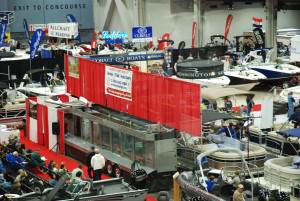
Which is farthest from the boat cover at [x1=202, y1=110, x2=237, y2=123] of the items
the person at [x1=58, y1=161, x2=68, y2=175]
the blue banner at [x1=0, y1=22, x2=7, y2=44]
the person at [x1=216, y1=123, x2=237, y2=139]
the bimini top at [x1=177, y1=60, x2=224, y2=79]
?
the blue banner at [x1=0, y1=22, x2=7, y2=44]

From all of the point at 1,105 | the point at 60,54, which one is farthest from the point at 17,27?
the point at 1,105

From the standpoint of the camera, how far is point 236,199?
446 inches

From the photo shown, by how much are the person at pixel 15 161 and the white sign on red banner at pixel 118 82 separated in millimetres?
3636

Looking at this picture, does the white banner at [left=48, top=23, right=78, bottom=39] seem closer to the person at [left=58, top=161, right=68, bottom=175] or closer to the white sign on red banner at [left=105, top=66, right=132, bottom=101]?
the white sign on red banner at [left=105, top=66, right=132, bottom=101]

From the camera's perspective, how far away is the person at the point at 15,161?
49.1ft

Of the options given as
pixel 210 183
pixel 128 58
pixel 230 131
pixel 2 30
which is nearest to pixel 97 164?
pixel 210 183

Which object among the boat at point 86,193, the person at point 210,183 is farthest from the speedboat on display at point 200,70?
the boat at point 86,193

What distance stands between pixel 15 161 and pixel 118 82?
395 centimetres

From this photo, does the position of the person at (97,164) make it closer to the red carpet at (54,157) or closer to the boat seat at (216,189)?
the red carpet at (54,157)

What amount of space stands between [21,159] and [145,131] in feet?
11.9

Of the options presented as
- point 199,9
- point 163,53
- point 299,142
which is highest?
point 199,9

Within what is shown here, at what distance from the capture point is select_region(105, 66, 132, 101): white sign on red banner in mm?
16281

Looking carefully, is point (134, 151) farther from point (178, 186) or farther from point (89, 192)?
point (89, 192)

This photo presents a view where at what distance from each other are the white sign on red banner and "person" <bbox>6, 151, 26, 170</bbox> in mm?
3636
